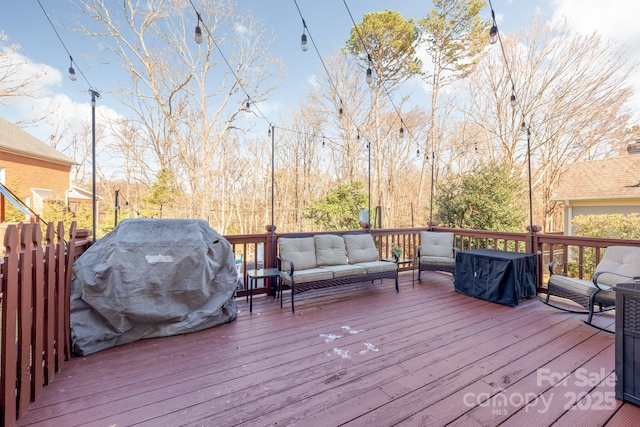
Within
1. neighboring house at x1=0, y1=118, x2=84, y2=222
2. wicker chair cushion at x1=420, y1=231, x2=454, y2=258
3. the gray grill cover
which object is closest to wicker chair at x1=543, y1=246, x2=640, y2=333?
wicker chair cushion at x1=420, y1=231, x2=454, y2=258

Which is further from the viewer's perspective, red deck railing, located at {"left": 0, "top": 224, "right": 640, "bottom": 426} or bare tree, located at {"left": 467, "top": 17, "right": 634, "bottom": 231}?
bare tree, located at {"left": 467, "top": 17, "right": 634, "bottom": 231}

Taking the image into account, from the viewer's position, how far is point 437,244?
4898 millimetres

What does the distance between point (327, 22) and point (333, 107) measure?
4.46m

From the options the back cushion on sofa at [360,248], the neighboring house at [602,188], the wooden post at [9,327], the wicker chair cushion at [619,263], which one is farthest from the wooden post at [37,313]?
the neighboring house at [602,188]

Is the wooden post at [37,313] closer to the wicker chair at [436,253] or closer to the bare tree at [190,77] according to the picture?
the wicker chair at [436,253]

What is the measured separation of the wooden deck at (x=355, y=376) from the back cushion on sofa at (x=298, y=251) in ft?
2.65

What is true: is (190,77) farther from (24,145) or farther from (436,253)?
(436,253)

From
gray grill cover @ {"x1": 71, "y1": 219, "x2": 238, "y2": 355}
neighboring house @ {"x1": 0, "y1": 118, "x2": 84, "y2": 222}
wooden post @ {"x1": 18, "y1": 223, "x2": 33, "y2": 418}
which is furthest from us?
neighboring house @ {"x1": 0, "y1": 118, "x2": 84, "y2": 222}

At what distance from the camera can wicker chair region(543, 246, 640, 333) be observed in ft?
9.38

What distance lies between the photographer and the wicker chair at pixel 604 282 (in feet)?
9.38

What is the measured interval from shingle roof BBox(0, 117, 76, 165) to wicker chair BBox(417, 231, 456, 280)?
1337 centimetres

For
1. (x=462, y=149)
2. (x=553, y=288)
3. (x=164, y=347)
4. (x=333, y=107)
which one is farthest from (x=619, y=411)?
(x=462, y=149)

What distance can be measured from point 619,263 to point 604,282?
311 millimetres

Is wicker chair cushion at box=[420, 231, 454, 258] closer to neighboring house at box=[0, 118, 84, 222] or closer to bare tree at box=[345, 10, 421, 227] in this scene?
bare tree at box=[345, 10, 421, 227]
